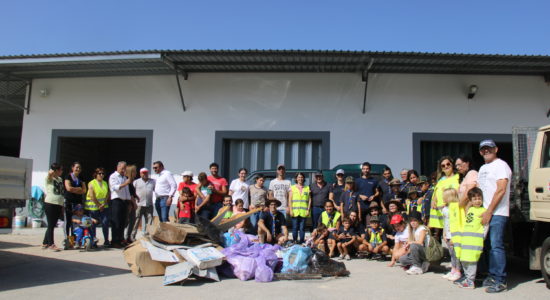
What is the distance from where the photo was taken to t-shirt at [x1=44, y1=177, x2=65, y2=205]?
25.4 feet

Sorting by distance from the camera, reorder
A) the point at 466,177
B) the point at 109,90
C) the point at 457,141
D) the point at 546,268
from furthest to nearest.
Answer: the point at 109,90, the point at 457,141, the point at 466,177, the point at 546,268

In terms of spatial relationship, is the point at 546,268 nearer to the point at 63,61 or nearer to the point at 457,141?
the point at 457,141

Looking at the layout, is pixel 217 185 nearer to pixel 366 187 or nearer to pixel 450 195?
pixel 366 187

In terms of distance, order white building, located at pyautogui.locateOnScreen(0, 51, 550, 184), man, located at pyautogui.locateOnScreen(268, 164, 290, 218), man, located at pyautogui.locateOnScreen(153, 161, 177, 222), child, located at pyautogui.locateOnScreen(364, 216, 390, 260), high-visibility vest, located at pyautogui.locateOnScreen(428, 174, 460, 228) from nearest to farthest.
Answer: high-visibility vest, located at pyautogui.locateOnScreen(428, 174, 460, 228)
child, located at pyautogui.locateOnScreen(364, 216, 390, 260)
man, located at pyautogui.locateOnScreen(268, 164, 290, 218)
man, located at pyautogui.locateOnScreen(153, 161, 177, 222)
white building, located at pyautogui.locateOnScreen(0, 51, 550, 184)

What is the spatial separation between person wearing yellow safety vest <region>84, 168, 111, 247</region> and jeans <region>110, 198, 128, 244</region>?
14cm

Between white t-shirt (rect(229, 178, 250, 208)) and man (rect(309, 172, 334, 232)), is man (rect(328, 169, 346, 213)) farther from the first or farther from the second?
white t-shirt (rect(229, 178, 250, 208))

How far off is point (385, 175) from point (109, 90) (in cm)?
814

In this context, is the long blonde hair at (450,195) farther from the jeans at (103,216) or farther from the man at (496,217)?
the jeans at (103,216)

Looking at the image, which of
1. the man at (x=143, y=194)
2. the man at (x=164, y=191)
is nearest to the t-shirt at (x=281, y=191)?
the man at (x=164, y=191)

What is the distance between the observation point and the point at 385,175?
8922 mm

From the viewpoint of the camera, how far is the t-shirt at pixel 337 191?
8.43 m

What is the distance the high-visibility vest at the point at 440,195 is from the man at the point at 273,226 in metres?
2.64

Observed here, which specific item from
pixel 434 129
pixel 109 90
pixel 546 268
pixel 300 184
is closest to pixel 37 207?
pixel 109 90

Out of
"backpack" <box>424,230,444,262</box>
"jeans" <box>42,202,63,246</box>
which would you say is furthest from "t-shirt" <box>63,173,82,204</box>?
"backpack" <box>424,230,444,262</box>
